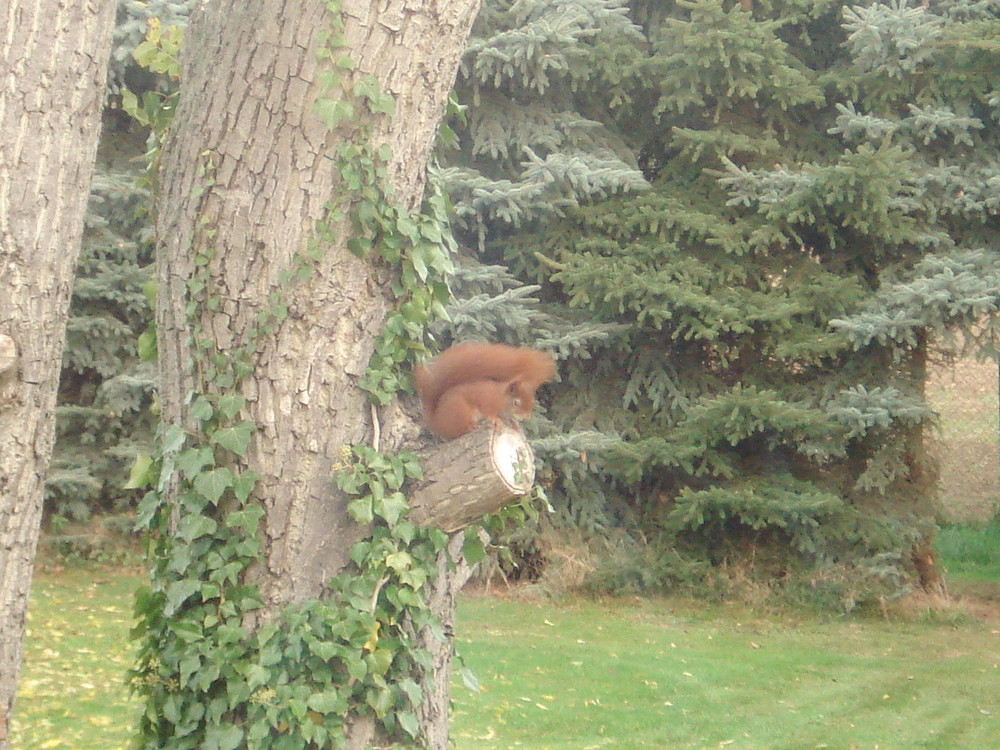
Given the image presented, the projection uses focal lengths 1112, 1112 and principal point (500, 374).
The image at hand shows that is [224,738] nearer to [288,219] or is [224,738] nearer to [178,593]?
[178,593]

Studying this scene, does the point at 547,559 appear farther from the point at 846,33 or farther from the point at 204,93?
the point at 204,93

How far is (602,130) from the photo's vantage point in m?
8.55

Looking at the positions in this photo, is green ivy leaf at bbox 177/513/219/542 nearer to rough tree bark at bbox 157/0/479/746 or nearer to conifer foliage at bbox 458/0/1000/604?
rough tree bark at bbox 157/0/479/746

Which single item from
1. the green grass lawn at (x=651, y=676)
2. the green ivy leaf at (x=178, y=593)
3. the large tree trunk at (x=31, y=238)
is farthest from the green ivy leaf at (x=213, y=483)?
the green grass lawn at (x=651, y=676)

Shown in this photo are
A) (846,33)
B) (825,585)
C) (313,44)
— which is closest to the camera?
(313,44)

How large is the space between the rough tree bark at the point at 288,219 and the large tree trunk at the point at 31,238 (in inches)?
9.4

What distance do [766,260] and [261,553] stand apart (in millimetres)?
6409

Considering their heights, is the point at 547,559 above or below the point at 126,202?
below

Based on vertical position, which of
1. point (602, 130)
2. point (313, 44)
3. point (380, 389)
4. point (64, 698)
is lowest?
point (64, 698)

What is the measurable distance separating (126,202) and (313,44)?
6.08m

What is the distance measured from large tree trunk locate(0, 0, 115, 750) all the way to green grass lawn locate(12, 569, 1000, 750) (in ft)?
7.75

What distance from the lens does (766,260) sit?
27.3 ft

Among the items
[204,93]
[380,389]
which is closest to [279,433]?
[380,389]

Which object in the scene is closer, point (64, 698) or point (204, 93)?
point (204, 93)
